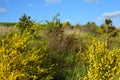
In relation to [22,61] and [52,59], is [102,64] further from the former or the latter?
[52,59]

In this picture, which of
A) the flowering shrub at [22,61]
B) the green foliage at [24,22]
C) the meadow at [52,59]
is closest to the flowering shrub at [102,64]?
the meadow at [52,59]

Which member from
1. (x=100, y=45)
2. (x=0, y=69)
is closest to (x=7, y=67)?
(x=0, y=69)

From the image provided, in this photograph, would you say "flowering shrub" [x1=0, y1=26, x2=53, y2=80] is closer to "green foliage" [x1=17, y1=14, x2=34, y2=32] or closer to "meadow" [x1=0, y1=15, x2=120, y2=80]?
"meadow" [x1=0, y1=15, x2=120, y2=80]

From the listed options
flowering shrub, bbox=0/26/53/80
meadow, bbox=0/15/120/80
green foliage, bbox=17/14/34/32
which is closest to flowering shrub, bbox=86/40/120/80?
meadow, bbox=0/15/120/80

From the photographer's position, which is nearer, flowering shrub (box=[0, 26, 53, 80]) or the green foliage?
flowering shrub (box=[0, 26, 53, 80])

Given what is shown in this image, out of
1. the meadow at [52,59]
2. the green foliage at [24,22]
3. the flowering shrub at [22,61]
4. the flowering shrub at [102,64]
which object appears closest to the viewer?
the flowering shrub at [102,64]

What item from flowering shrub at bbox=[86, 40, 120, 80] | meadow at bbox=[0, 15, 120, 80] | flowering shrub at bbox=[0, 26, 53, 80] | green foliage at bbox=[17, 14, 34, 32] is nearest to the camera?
flowering shrub at bbox=[86, 40, 120, 80]

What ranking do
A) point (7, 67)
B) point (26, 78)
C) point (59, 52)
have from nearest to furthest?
point (7, 67)
point (26, 78)
point (59, 52)

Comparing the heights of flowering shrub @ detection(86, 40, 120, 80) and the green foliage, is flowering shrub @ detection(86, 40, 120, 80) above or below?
below

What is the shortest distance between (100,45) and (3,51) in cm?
267

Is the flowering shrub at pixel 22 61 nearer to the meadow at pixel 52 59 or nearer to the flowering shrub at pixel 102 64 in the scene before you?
the meadow at pixel 52 59

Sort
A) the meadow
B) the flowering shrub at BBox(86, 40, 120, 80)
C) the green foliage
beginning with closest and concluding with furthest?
the flowering shrub at BBox(86, 40, 120, 80) < the meadow < the green foliage

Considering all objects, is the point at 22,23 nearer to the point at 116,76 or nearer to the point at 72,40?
the point at 72,40

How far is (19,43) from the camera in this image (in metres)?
11.6
